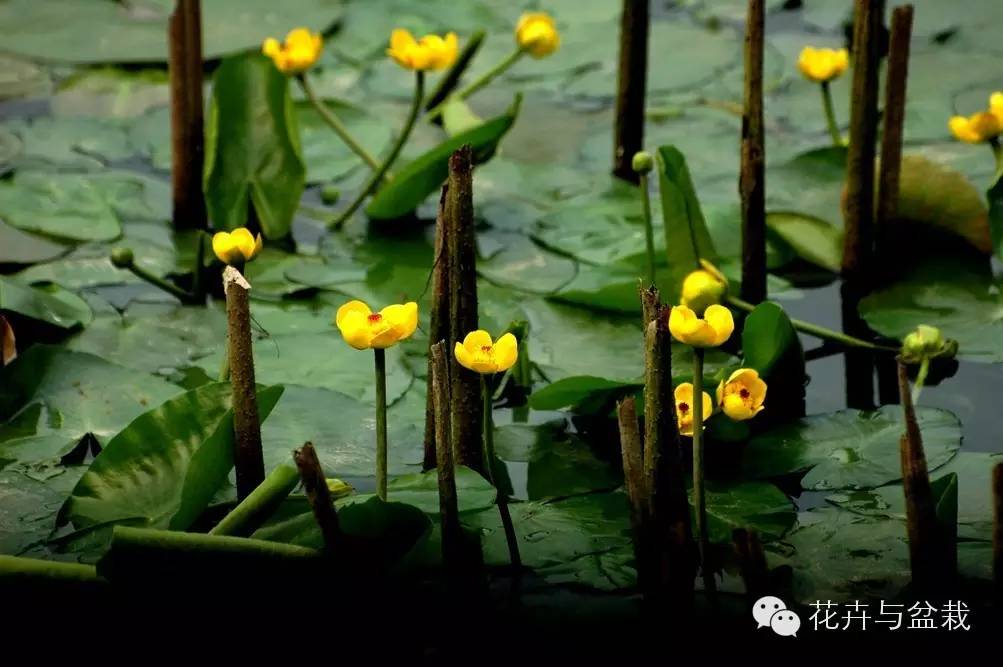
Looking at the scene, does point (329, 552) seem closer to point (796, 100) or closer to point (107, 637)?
point (107, 637)

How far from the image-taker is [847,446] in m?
1.43

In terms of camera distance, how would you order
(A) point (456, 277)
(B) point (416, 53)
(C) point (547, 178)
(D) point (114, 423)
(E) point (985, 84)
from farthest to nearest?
(E) point (985, 84), (C) point (547, 178), (B) point (416, 53), (D) point (114, 423), (A) point (456, 277)

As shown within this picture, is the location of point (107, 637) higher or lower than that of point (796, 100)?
lower

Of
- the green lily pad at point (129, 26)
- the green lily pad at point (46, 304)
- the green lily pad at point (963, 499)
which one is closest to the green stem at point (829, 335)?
the green lily pad at point (963, 499)

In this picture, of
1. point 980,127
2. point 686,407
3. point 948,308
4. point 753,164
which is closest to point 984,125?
point 980,127

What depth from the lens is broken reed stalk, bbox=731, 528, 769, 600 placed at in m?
1.09

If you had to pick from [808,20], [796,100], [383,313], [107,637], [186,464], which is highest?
[808,20]

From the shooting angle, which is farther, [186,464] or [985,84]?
[985,84]

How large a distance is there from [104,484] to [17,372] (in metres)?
0.30

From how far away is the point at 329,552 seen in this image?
3.86 feet

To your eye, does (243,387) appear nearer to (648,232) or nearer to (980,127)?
(648,232)

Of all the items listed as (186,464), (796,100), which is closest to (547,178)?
(796,100)

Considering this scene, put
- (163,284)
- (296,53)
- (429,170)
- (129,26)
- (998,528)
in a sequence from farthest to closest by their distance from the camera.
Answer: (129,26) < (296,53) < (429,170) < (163,284) < (998,528)

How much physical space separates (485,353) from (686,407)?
23cm
